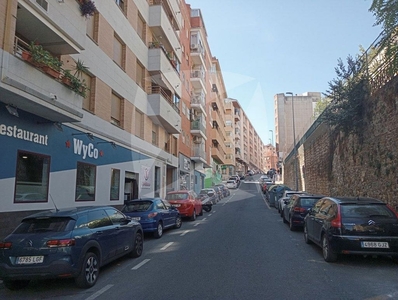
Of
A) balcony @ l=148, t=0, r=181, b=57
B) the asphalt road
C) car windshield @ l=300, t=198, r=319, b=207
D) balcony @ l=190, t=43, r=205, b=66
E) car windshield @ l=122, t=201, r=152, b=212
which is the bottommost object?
the asphalt road

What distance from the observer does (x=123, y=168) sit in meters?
18.2

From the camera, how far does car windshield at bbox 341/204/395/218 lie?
7.95m

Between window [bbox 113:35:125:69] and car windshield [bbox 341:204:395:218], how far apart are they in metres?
13.8

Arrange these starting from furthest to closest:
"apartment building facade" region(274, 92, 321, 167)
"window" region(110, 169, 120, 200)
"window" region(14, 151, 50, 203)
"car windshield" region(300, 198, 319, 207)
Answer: "apartment building facade" region(274, 92, 321, 167) → "window" region(110, 169, 120, 200) → "car windshield" region(300, 198, 319, 207) → "window" region(14, 151, 50, 203)

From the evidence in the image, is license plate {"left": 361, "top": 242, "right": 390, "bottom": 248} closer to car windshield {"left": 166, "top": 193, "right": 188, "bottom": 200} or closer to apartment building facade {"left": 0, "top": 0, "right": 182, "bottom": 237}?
apartment building facade {"left": 0, "top": 0, "right": 182, "bottom": 237}

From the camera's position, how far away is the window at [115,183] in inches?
671

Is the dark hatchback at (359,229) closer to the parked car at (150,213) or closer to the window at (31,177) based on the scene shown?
the parked car at (150,213)

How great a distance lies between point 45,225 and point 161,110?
650 inches

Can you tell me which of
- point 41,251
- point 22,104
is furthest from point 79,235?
point 22,104

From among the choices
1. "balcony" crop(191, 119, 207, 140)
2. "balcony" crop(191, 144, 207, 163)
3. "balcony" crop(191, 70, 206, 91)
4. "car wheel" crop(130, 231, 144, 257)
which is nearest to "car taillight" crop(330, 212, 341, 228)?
"car wheel" crop(130, 231, 144, 257)

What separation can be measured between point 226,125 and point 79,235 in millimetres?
80163

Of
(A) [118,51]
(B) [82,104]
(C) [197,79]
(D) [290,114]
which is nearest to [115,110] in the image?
(A) [118,51]

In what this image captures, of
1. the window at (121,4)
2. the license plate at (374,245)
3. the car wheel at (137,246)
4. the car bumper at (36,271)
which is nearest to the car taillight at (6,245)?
the car bumper at (36,271)

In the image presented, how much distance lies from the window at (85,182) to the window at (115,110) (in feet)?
11.5
